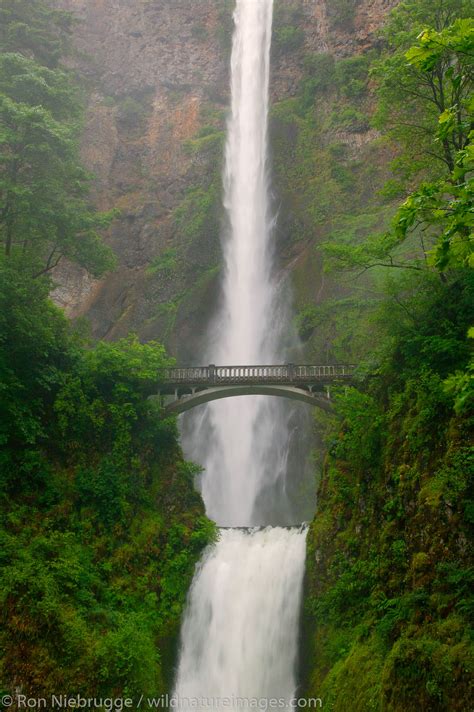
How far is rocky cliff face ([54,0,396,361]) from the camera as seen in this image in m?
35.9

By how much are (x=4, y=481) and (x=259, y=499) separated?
13919 millimetres

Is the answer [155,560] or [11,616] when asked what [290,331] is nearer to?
[155,560]

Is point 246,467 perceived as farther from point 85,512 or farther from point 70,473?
point 85,512

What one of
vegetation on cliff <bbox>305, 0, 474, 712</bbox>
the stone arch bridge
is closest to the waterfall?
vegetation on cliff <bbox>305, 0, 474, 712</bbox>

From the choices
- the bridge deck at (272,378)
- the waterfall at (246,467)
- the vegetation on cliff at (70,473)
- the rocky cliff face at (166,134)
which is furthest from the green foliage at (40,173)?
the rocky cliff face at (166,134)

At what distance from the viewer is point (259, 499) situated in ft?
89.9

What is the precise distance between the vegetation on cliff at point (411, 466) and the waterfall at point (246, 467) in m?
1.45

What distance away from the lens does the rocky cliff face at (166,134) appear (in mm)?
35875

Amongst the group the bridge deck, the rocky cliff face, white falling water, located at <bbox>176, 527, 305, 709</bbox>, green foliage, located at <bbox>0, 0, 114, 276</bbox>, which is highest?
the rocky cliff face

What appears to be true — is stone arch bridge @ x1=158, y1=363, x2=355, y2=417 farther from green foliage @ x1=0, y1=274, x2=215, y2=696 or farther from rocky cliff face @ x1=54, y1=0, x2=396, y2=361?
rocky cliff face @ x1=54, y1=0, x2=396, y2=361

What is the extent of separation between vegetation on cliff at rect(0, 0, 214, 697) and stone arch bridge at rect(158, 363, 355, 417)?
96 cm

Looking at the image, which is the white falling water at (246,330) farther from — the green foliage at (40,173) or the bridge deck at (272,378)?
the green foliage at (40,173)

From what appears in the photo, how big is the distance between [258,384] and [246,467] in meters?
7.57

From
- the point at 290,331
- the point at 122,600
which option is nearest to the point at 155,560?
the point at 122,600
